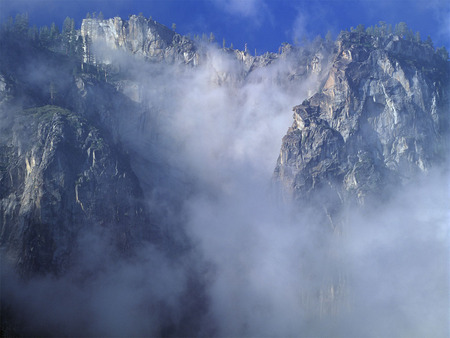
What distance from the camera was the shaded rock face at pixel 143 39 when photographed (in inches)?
5221

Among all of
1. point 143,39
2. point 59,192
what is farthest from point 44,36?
point 59,192

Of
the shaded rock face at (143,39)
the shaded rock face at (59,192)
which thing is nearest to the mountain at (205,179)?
the shaded rock face at (59,192)

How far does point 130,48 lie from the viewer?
434 feet

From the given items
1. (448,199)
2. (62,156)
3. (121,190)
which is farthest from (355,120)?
(62,156)

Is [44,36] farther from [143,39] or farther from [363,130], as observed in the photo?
[363,130]

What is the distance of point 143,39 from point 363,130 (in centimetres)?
5416

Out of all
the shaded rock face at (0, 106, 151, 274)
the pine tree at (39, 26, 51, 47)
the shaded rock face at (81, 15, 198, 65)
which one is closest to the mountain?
the shaded rock face at (0, 106, 151, 274)

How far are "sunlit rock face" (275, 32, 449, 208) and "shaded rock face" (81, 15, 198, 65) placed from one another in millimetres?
32931

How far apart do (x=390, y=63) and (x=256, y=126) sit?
32.3 meters

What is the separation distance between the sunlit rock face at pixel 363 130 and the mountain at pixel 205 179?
0.30 metres

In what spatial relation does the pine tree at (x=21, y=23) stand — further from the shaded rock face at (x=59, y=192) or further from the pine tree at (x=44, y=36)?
the shaded rock face at (x=59, y=192)

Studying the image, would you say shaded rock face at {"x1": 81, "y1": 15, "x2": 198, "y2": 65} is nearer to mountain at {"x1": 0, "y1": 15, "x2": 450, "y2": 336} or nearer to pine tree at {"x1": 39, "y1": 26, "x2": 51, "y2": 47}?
mountain at {"x1": 0, "y1": 15, "x2": 450, "y2": 336}

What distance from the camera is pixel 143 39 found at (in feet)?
438

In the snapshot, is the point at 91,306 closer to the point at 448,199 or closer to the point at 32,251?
the point at 32,251
